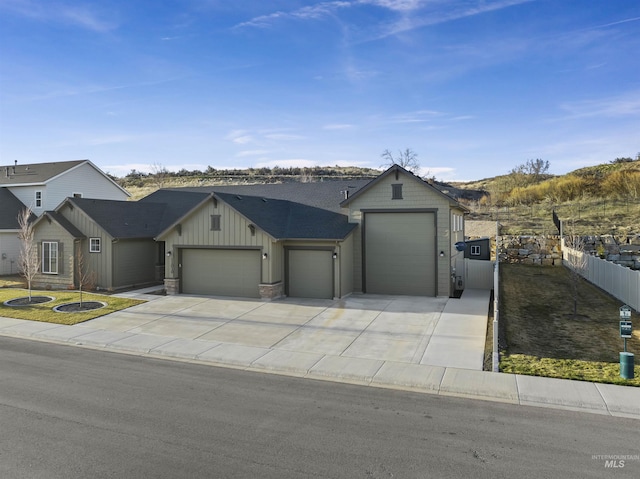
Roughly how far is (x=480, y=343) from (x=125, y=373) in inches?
383

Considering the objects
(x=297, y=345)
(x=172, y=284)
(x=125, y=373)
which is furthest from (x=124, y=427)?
(x=172, y=284)

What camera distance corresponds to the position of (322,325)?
15.5m

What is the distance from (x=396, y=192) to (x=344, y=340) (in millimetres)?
9565

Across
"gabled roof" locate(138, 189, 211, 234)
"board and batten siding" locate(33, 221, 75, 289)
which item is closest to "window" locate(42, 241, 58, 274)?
"board and batten siding" locate(33, 221, 75, 289)

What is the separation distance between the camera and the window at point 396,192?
69.2ft

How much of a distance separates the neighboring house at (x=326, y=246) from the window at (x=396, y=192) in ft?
0.15

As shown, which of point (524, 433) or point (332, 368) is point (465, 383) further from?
point (332, 368)

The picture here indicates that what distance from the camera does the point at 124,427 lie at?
7734mm

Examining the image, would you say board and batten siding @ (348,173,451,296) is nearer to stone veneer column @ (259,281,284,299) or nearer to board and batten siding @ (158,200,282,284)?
board and batten siding @ (158,200,282,284)

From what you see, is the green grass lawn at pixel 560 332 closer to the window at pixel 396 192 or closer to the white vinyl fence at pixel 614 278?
the white vinyl fence at pixel 614 278

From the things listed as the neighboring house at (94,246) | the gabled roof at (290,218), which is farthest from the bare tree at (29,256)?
the gabled roof at (290,218)

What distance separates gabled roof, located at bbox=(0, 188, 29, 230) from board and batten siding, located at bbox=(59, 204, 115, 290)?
8.79 meters

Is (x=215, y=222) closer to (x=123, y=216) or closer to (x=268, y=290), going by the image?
(x=268, y=290)

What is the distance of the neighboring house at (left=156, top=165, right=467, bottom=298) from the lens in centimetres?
2041
